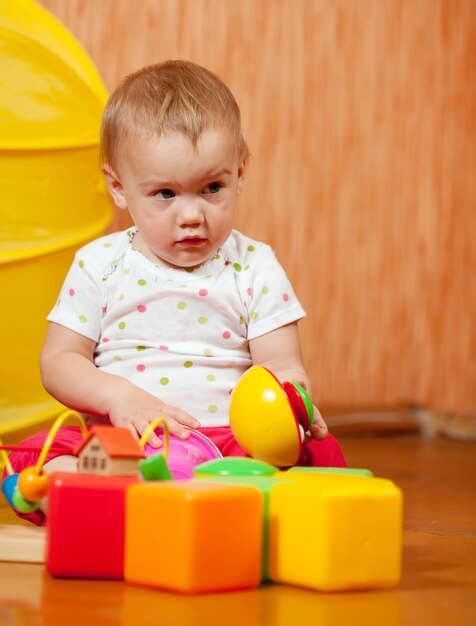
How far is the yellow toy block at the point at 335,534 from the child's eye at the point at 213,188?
41 centimetres

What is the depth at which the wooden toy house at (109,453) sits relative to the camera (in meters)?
0.77

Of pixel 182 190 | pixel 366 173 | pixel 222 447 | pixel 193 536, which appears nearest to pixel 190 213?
pixel 182 190

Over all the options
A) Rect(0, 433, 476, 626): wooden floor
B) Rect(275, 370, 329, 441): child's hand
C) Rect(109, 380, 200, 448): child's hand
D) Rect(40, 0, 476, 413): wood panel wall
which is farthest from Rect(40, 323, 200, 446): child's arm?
Rect(40, 0, 476, 413): wood panel wall

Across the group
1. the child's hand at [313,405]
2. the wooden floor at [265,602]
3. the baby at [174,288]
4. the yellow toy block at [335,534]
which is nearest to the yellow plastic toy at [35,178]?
the baby at [174,288]

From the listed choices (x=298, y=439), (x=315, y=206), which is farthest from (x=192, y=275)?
(x=315, y=206)

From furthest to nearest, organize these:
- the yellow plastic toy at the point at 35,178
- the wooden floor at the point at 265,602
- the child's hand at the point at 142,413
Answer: the yellow plastic toy at the point at 35,178 → the child's hand at the point at 142,413 → the wooden floor at the point at 265,602

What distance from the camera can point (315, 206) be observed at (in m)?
1.89


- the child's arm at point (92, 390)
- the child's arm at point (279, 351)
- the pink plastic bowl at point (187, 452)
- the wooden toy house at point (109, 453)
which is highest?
the child's arm at point (279, 351)

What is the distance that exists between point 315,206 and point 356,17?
34cm

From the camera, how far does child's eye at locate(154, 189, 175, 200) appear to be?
1.07 metres

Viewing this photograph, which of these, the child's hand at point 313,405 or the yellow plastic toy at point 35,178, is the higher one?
the yellow plastic toy at point 35,178

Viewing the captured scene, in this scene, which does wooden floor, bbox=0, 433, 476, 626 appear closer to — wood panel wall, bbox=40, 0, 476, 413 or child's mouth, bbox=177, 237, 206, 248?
child's mouth, bbox=177, 237, 206, 248

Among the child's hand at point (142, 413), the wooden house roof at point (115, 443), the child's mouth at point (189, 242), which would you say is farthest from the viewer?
the child's mouth at point (189, 242)

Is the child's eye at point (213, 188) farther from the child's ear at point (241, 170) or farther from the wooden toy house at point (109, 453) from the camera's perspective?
the wooden toy house at point (109, 453)
